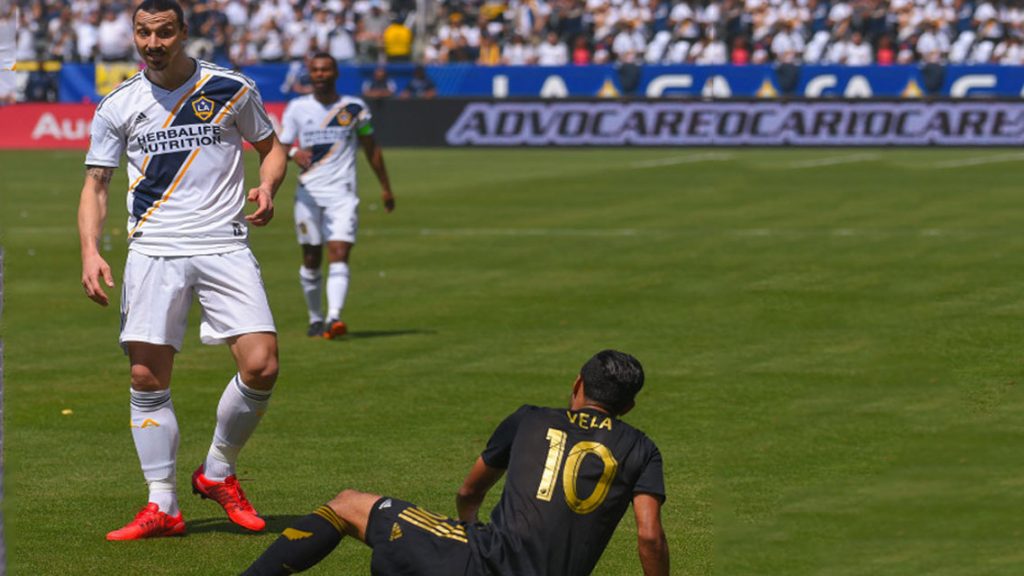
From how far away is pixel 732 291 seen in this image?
18219 mm

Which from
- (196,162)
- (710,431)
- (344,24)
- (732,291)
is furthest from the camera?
(344,24)

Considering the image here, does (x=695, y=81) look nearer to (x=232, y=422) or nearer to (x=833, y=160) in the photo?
(x=833, y=160)

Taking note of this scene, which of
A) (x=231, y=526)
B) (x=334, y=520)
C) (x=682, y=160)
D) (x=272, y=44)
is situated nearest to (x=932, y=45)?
(x=682, y=160)

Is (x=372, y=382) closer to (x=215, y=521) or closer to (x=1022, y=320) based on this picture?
(x=215, y=521)

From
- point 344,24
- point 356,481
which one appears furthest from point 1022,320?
point 344,24

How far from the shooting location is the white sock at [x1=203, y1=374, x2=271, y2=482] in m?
9.00

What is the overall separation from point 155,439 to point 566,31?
3899cm

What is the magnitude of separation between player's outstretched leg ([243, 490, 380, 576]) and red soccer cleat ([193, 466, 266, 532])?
2.37m

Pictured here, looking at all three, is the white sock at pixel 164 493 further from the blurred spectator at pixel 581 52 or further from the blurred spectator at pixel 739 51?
the blurred spectator at pixel 581 52

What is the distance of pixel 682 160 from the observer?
116 feet

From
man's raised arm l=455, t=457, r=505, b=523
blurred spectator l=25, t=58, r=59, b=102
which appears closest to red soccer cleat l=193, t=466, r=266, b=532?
man's raised arm l=455, t=457, r=505, b=523

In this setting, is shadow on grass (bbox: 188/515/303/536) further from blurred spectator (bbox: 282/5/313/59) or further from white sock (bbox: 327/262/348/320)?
blurred spectator (bbox: 282/5/313/59)

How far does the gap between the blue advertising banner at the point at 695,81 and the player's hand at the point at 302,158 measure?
80.3ft

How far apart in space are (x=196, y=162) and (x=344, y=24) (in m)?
39.3
